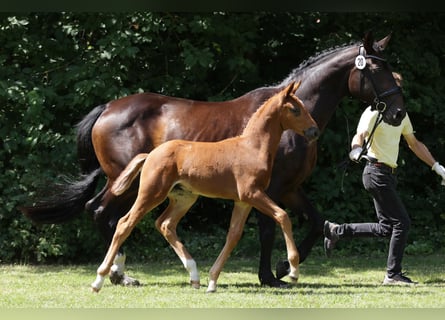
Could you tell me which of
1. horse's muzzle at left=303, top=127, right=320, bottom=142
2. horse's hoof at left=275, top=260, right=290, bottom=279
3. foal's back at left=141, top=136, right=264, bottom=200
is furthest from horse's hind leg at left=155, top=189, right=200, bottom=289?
horse's muzzle at left=303, top=127, right=320, bottom=142

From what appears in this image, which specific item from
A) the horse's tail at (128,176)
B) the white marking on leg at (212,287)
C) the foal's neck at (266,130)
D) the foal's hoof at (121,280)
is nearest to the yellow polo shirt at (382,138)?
the foal's neck at (266,130)

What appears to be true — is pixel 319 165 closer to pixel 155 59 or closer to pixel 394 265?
pixel 155 59

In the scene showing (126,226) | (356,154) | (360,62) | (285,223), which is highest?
(360,62)

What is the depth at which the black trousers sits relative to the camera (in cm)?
711

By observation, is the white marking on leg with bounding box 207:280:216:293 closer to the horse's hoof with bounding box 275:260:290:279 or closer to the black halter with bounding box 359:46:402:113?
the horse's hoof with bounding box 275:260:290:279

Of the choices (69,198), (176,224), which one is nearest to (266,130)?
(176,224)

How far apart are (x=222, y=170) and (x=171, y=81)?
4488 mm

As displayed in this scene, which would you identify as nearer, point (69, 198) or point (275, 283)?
point (275, 283)

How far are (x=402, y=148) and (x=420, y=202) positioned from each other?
→ 86cm

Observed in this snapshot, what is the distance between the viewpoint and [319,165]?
37.8 ft

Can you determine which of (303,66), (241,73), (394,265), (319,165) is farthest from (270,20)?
(394,265)

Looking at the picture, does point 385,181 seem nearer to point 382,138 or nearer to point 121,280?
point 382,138

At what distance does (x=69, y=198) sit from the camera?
8219 mm

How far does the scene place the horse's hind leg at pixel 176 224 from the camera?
22.2ft
